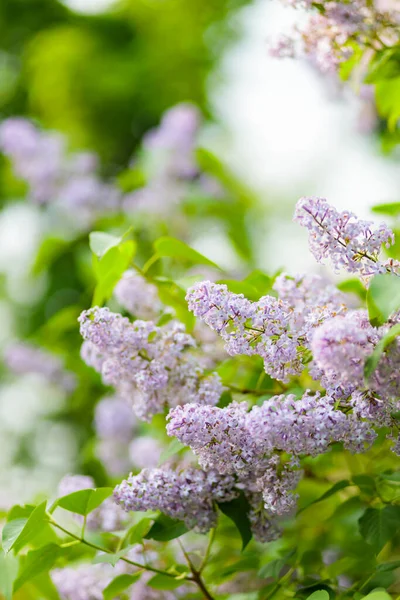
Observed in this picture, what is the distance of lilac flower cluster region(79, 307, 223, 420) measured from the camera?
83 cm

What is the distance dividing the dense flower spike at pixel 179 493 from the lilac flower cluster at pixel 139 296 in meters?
0.35

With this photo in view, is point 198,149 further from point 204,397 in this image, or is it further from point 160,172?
point 204,397

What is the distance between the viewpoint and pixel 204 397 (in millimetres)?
834

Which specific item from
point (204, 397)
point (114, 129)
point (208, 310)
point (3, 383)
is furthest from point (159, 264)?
point (114, 129)

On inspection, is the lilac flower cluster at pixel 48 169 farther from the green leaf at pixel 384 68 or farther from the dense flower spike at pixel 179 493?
the dense flower spike at pixel 179 493

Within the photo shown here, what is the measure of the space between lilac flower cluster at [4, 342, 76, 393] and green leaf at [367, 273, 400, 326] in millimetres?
1387

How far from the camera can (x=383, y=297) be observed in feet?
1.98

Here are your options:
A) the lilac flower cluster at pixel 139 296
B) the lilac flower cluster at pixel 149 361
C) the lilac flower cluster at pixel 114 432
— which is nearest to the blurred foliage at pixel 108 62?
the lilac flower cluster at pixel 114 432

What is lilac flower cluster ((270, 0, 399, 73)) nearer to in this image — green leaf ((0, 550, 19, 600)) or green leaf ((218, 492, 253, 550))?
green leaf ((218, 492, 253, 550))

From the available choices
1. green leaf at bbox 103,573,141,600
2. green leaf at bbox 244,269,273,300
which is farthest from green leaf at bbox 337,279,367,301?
green leaf at bbox 103,573,141,600

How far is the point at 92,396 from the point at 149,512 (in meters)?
1.30

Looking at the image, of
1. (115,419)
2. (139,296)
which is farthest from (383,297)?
(115,419)

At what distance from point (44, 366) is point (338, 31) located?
1.27 metres

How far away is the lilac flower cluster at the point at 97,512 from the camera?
1003 millimetres
